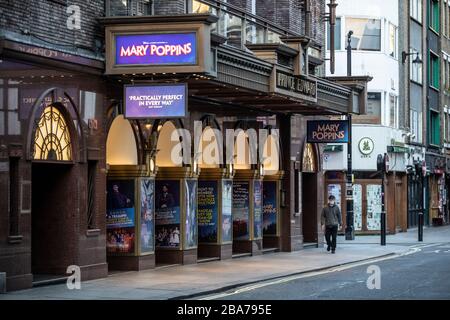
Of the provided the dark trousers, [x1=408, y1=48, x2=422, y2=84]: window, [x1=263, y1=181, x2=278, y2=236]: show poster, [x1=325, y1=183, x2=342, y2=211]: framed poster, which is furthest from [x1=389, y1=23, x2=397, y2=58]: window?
the dark trousers

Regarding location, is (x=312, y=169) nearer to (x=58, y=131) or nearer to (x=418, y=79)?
(x=58, y=131)

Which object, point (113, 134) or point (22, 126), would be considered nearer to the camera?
point (22, 126)

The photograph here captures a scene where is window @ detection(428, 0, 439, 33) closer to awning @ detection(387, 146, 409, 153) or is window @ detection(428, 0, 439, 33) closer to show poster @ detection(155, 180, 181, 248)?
awning @ detection(387, 146, 409, 153)

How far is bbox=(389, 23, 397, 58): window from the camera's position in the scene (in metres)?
49.4

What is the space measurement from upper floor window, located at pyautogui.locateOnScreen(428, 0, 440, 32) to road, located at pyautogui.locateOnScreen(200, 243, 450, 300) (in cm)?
3335

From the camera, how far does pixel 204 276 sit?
78.3ft

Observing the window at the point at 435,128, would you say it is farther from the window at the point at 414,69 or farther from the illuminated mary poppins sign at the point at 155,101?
the illuminated mary poppins sign at the point at 155,101

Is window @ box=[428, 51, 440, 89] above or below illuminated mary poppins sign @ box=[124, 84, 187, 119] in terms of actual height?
above

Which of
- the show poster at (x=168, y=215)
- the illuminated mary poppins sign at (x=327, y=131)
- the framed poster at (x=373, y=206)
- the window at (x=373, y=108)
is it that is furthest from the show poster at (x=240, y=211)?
the window at (x=373, y=108)

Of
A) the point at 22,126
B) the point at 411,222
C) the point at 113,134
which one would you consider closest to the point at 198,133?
the point at 113,134

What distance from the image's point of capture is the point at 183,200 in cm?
2720

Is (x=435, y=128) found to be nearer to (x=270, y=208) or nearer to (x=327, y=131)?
(x=327, y=131)

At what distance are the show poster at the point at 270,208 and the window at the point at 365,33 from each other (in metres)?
15.3

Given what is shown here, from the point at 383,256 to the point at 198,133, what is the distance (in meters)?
7.64
